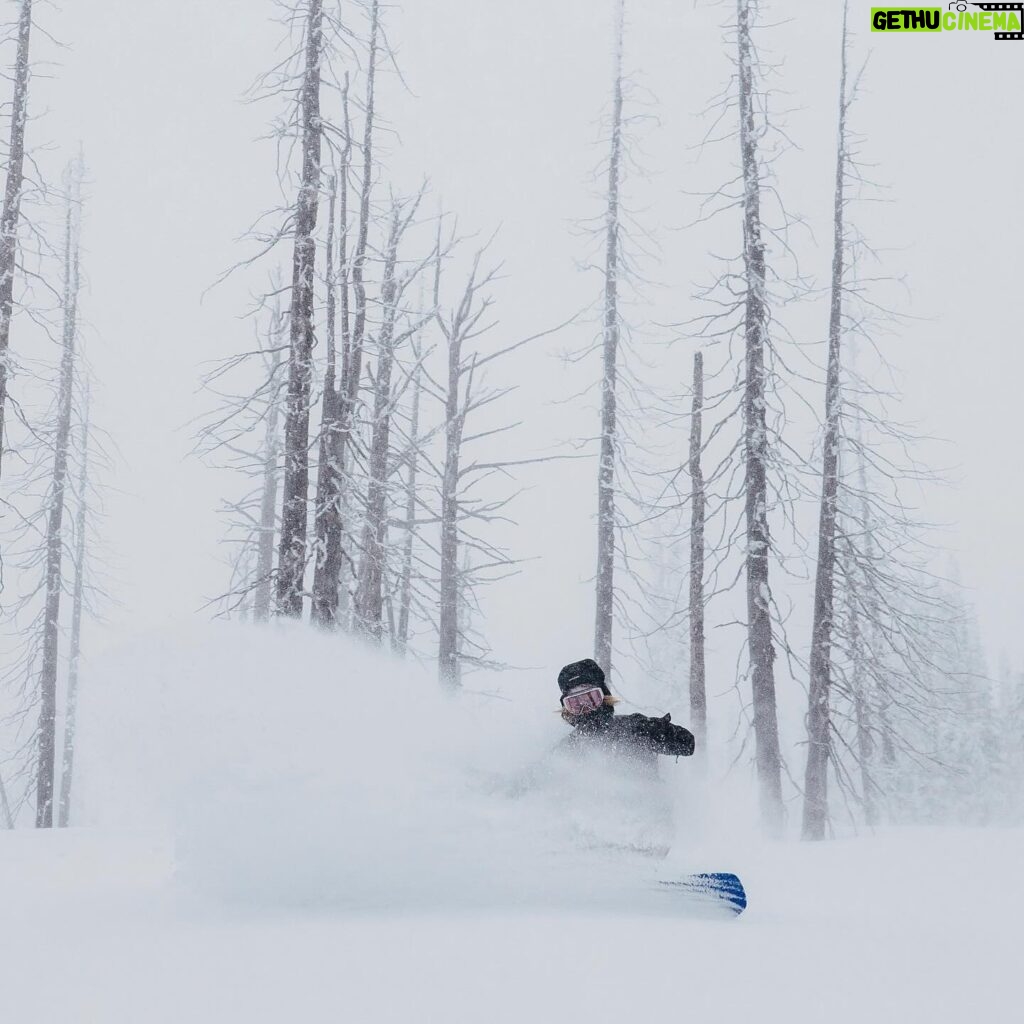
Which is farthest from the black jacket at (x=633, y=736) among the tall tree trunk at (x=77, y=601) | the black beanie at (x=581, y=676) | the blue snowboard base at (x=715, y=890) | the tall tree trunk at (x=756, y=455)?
the tall tree trunk at (x=77, y=601)

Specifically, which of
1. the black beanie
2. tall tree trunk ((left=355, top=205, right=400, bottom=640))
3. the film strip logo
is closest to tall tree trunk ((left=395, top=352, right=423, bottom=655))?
tall tree trunk ((left=355, top=205, right=400, bottom=640))

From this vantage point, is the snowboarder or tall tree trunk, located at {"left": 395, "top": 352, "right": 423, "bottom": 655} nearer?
the snowboarder

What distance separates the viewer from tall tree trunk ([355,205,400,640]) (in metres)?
15.7

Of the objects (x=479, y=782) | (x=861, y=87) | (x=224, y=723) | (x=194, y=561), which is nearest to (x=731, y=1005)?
(x=479, y=782)

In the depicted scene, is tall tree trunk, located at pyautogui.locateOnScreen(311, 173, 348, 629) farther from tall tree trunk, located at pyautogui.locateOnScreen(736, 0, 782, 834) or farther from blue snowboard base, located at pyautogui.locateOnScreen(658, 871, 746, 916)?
blue snowboard base, located at pyautogui.locateOnScreen(658, 871, 746, 916)

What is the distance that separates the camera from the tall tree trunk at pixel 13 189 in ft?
Result: 39.9

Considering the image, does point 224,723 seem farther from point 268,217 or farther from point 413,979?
point 268,217

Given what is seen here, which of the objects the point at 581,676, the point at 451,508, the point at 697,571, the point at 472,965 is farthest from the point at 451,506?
the point at 472,965

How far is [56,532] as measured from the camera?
19.0m

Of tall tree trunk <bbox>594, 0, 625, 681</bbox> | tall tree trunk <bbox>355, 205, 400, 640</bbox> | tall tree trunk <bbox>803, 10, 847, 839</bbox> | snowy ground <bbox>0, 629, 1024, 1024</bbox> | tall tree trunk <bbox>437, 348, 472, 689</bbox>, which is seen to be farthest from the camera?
tall tree trunk <bbox>594, 0, 625, 681</bbox>

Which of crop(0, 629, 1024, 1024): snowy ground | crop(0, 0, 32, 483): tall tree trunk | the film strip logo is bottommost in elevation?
crop(0, 629, 1024, 1024): snowy ground

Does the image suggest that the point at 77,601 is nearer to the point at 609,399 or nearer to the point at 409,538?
the point at 409,538

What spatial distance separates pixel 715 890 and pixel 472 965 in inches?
84.9

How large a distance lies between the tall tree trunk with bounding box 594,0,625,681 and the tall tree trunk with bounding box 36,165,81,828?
1096 cm
